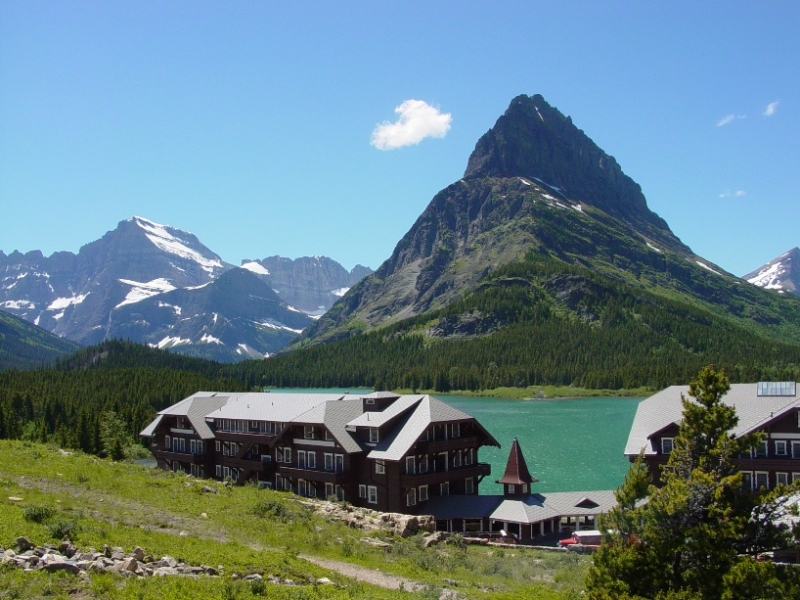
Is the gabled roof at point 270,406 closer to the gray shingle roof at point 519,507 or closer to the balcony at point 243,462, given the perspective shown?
the balcony at point 243,462

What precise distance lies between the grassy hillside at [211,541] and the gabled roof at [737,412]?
15.6 meters

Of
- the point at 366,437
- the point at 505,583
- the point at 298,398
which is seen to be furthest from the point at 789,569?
the point at 298,398

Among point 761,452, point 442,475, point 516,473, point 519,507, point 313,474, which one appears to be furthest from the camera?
point 313,474

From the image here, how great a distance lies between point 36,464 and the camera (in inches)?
1684

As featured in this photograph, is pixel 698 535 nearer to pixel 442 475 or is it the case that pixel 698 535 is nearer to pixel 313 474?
pixel 442 475

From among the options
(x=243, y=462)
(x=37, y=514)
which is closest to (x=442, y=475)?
(x=243, y=462)

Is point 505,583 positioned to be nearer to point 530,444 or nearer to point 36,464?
point 36,464

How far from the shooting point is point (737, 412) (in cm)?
5147

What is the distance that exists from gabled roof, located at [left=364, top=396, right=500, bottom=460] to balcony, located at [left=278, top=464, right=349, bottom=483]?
3.03m

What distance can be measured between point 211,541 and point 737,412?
39.7 meters

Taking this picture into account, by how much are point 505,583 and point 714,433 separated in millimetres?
11769

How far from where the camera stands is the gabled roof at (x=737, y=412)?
1948 inches

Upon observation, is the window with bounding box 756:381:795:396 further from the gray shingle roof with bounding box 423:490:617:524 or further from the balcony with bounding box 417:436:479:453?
the balcony with bounding box 417:436:479:453

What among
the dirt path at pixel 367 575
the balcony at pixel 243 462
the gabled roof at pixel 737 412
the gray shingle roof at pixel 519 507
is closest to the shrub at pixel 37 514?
the dirt path at pixel 367 575
